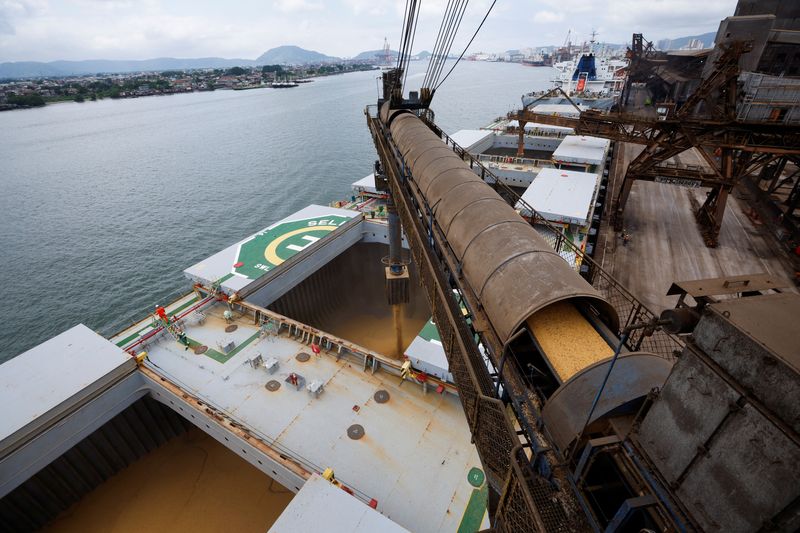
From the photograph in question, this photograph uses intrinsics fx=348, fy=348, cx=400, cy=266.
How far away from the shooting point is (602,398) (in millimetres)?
4914

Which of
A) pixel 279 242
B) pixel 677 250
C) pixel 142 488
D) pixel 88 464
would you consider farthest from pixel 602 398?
pixel 279 242

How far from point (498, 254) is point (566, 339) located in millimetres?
2146

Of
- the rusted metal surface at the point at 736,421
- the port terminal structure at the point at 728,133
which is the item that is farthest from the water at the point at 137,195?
the rusted metal surface at the point at 736,421

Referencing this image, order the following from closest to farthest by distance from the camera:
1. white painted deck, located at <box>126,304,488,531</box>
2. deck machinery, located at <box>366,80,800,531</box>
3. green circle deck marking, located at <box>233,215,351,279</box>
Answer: deck machinery, located at <box>366,80,800,531</box>, white painted deck, located at <box>126,304,488,531</box>, green circle deck marking, located at <box>233,215,351,279</box>

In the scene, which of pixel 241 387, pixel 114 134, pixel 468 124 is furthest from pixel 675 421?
pixel 114 134

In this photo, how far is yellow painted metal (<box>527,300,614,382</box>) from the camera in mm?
5949

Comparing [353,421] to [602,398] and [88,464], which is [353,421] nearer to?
[602,398]

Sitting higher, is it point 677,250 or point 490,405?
point 490,405

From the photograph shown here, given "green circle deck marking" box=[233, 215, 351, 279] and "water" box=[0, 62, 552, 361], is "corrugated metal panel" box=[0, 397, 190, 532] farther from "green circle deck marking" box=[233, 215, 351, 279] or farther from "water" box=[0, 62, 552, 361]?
"water" box=[0, 62, 552, 361]

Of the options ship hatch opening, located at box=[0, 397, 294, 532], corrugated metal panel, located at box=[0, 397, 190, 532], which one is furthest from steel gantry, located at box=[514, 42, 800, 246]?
corrugated metal panel, located at box=[0, 397, 190, 532]

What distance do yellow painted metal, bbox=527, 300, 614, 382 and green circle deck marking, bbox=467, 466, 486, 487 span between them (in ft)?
28.3

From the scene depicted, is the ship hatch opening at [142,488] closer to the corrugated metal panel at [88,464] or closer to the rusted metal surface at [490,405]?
the corrugated metal panel at [88,464]

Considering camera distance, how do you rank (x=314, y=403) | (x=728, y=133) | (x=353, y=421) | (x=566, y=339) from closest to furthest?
1. (x=566, y=339)
2. (x=353, y=421)
3. (x=314, y=403)
4. (x=728, y=133)

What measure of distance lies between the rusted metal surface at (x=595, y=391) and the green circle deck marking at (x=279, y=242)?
20.4 meters
